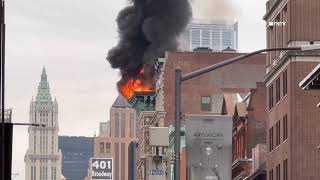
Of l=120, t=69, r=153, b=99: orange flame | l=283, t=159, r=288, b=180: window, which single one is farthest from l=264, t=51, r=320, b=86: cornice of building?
l=120, t=69, r=153, b=99: orange flame

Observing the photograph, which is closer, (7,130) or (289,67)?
(7,130)

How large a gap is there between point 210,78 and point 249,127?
29.7 metres

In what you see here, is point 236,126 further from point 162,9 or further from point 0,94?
point 0,94

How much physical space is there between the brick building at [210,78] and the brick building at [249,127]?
24499 mm

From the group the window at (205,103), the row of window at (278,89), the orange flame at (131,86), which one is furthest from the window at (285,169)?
the orange flame at (131,86)

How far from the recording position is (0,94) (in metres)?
33.5

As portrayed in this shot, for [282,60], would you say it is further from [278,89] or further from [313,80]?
[313,80]

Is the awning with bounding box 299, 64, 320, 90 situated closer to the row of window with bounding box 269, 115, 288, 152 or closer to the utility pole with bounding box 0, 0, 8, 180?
the row of window with bounding box 269, 115, 288, 152

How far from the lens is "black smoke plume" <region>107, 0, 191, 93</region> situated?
424 ft

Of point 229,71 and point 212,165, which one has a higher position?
point 229,71

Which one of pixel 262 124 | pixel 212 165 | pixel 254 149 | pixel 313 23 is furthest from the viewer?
pixel 262 124

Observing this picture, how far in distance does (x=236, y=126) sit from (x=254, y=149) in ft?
34.5

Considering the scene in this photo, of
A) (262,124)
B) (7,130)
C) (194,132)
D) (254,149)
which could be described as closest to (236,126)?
(262,124)

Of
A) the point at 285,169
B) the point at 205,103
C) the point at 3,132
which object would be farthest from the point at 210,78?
the point at 3,132
